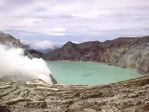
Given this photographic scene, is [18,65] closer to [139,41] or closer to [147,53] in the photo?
[147,53]

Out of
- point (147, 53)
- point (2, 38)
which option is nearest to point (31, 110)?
point (2, 38)

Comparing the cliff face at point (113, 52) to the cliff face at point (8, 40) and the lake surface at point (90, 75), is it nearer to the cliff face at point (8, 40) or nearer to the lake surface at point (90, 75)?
the lake surface at point (90, 75)

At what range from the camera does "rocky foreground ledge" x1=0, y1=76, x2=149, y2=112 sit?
29844mm

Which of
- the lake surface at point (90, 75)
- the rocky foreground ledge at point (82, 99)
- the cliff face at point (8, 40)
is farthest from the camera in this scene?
the cliff face at point (8, 40)

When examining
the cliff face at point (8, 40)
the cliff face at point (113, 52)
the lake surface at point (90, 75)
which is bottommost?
the lake surface at point (90, 75)

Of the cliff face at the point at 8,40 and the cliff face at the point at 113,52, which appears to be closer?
the cliff face at the point at 8,40

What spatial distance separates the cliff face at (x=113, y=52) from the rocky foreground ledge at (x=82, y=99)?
88678 mm

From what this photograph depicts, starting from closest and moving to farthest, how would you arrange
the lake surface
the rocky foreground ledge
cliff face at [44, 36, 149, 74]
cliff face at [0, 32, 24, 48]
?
the rocky foreground ledge, the lake surface, cliff face at [0, 32, 24, 48], cliff face at [44, 36, 149, 74]

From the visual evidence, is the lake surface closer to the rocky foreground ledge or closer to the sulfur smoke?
the sulfur smoke

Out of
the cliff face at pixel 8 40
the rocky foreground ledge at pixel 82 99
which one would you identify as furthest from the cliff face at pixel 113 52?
the rocky foreground ledge at pixel 82 99

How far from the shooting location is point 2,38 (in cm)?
9056

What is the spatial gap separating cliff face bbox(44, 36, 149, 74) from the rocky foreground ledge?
291 ft

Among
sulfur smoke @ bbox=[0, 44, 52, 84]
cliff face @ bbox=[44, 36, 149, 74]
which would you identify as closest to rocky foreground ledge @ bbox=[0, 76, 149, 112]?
sulfur smoke @ bbox=[0, 44, 52, 84]

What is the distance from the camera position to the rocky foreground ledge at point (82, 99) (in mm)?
29844
